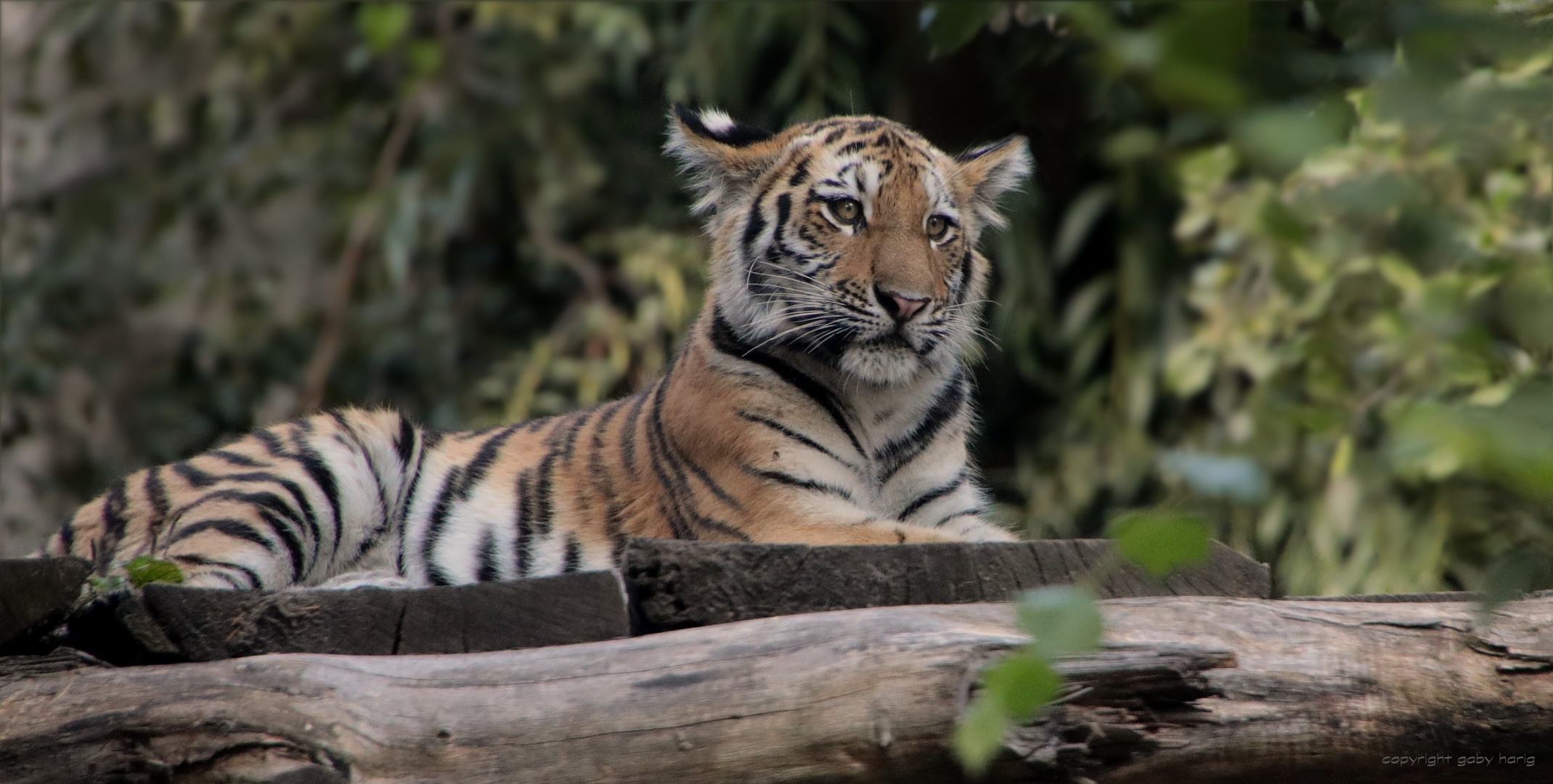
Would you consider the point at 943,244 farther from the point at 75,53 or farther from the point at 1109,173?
the point at 75,53

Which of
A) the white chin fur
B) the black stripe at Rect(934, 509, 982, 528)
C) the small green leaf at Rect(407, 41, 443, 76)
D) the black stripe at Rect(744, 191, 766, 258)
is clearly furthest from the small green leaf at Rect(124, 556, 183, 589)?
the small green leaf at Rect(407, 41, 443, 76)

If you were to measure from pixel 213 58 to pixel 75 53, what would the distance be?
0.78 metres

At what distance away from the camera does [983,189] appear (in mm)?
3990

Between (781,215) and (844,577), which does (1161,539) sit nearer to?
(844,577)

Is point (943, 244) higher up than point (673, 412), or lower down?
higher up

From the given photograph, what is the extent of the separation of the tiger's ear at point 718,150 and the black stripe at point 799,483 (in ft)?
2.83

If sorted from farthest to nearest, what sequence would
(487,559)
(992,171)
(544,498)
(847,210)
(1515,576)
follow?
1. (992,171)
2. (544,498)
3. (487,559)
4. (847,210)
5. (1515,576)

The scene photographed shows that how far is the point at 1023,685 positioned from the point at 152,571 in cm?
215

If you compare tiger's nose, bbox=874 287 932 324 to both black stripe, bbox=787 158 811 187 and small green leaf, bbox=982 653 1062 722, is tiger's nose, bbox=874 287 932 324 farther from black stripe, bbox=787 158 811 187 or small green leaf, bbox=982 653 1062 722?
small green leaf, bbox=982 653 1062 722

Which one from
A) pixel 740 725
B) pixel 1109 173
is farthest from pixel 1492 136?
pixel 1109 173

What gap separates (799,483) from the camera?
3.39 meters

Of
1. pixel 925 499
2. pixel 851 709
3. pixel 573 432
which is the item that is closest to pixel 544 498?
pixel 573 432

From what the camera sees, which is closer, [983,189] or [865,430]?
[865,430]

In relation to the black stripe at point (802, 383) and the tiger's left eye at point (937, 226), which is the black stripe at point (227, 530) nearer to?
the black stripe at point (802, 383)
